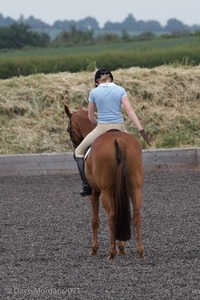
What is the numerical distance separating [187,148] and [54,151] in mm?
2559

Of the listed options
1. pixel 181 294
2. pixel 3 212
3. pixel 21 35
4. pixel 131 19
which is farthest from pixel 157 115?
pixel 131 19

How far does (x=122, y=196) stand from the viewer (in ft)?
30.3

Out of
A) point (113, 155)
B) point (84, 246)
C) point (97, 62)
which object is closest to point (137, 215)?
point (113, 155)

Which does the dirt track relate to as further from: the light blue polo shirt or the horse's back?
the light blue polo shirt

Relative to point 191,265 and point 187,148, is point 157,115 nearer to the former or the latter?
point 187,148

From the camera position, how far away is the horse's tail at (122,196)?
918cm

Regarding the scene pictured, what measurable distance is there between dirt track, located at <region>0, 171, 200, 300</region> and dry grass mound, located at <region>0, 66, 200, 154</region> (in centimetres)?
247

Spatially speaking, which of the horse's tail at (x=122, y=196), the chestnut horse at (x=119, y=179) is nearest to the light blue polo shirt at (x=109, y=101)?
the chestnut horse at (x=119, y=179)

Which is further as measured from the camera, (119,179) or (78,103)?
(78,103)

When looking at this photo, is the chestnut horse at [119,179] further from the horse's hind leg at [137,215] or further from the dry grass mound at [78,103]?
the dry grass mound at [78,103]

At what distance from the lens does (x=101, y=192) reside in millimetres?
9508

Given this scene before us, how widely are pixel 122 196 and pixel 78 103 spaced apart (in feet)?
33.9

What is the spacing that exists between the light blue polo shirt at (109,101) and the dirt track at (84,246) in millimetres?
1367

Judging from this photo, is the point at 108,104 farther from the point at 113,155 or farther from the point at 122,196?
the point at 122,196
